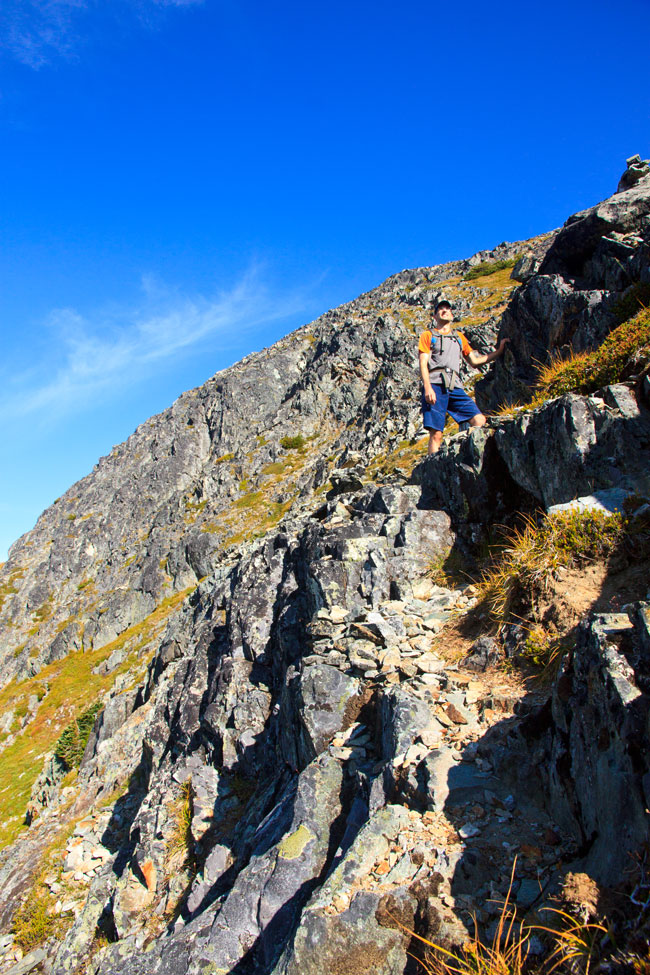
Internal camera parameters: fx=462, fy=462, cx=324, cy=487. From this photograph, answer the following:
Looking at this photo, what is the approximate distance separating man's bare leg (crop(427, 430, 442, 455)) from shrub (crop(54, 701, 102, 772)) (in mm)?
39178

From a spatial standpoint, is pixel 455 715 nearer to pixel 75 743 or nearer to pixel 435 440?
pixel 435 440

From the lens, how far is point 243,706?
14688 millimetres

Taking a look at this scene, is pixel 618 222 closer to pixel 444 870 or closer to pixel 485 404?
pixel 485 404

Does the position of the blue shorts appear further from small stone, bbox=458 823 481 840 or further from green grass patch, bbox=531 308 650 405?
small stone, bbox=458 823 481 840

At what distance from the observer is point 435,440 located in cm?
1198

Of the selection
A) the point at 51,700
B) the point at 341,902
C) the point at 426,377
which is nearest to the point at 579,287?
the point at 426,377

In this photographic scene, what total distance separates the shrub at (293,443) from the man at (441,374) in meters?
72.7

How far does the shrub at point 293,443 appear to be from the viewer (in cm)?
8388

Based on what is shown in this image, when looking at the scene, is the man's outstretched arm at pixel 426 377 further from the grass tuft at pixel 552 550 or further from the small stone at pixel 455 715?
the small stone at pixel 455 715

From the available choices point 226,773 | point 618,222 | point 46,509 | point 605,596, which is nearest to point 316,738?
point 605,596

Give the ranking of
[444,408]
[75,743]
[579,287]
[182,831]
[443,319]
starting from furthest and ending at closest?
[75,743], [579,287], [182,831], [444,408], [443,319]

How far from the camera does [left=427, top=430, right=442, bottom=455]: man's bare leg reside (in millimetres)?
11820

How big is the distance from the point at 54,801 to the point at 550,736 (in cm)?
3805

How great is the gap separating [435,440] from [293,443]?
72.8m
